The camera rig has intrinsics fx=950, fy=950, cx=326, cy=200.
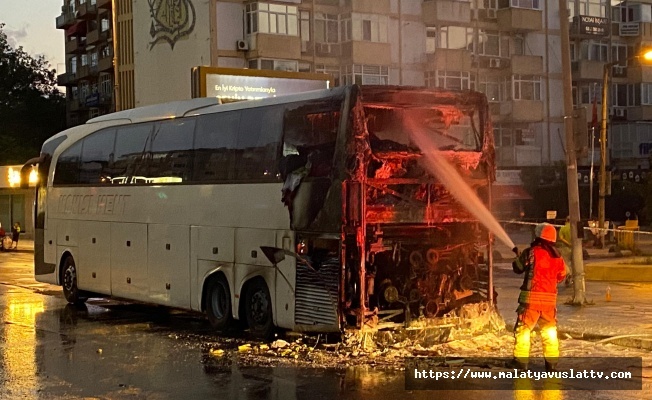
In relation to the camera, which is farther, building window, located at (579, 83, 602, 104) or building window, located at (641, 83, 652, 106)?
building window, located at (641, 83, 652, 106)

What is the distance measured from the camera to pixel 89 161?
18.6 m

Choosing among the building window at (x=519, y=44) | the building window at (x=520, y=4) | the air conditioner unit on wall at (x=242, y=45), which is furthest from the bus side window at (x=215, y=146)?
the building window at (x=519, y=44)

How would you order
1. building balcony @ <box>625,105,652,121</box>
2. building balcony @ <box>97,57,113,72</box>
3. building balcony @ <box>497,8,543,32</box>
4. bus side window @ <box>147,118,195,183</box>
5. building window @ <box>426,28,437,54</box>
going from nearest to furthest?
1. bus side window @ <box>147,118,195,183</box>
2. building window @ <box>426,28,437,54</box>
3. building balcony @ <box>497,8,543,32</box>
4. building balcony @ <box>625,105,652,121</box>
5. building balcony @ <box>97,57,113,72</box>

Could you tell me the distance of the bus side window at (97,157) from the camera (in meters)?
17.8

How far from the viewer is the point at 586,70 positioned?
208 ft

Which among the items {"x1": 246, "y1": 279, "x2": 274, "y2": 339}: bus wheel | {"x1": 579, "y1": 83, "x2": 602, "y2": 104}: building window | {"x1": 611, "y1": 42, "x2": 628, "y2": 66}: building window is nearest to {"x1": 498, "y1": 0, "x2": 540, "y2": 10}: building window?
{"x1": 579, "y1": 83, "x2": 602, "y2": 104}: building window

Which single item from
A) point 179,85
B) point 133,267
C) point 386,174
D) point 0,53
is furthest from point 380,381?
point 0,53

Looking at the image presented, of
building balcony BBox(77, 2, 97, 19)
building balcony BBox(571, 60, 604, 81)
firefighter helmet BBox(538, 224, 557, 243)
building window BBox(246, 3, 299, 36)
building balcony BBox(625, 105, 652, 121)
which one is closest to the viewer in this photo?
firefighter helmet BBox(538, 224, 557, 243)

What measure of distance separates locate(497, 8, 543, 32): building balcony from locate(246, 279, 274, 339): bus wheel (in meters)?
48.1

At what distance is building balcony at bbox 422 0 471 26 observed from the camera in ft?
184

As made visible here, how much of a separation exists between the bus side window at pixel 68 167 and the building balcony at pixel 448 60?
38428 millimetres

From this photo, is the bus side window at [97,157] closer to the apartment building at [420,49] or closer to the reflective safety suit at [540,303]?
the reflective safety suit at [540,303]

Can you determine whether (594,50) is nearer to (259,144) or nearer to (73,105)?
(73,105)

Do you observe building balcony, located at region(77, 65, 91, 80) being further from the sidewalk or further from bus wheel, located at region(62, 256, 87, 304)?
bus wheel, located at region(62, 256, 87, 304)
